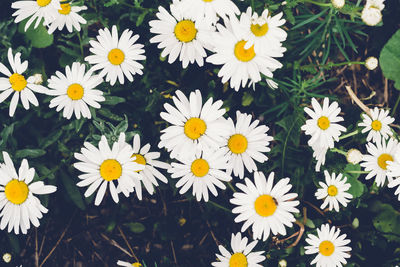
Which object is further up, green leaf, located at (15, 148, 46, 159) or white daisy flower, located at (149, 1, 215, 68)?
white daisy flower, located at (149, 1, 215, 68)

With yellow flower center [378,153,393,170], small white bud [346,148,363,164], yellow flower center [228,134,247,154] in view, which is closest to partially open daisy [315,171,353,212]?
small white bud [346,148,363,164]

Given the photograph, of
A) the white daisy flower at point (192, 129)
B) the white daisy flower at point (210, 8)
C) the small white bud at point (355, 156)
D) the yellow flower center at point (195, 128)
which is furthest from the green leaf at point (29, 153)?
the small white bud at point (355, 156)

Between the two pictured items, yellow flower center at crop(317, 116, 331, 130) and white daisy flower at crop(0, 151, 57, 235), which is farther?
yellow flower center at crop(317, 116, 331, 130)

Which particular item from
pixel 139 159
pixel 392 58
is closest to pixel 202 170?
pixel 139 159

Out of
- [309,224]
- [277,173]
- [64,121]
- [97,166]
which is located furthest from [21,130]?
[309,224]

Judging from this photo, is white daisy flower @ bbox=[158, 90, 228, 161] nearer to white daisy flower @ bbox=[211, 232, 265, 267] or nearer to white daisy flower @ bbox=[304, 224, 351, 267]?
white daisy flower @ bbox=[211, 232, 265, 267]

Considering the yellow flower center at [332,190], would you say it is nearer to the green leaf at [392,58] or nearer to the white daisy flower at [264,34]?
the white daisy flower at [264,34]
